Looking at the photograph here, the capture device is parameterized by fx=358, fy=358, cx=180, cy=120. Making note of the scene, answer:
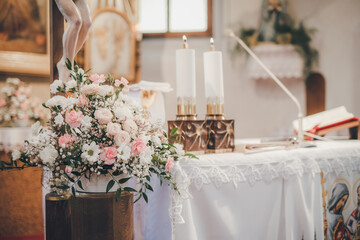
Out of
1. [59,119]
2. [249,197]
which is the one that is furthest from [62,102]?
[249,197]

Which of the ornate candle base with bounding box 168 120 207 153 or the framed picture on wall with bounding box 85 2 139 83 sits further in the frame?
the framed picture on wall with bounding box 85 2 139 83

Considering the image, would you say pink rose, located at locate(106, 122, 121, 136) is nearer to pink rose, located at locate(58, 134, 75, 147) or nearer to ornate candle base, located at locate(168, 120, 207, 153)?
pink rose, located at locate(58, 134, 75, 147)

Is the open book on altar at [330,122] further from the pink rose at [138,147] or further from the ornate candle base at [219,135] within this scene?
the pink rose at [138,147]

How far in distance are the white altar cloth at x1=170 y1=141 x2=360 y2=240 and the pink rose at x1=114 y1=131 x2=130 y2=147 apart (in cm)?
27

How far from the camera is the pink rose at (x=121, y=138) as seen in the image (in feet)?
3.88

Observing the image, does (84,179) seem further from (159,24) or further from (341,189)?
(159,24)

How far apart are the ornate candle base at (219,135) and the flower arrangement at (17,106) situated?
6.23 ft

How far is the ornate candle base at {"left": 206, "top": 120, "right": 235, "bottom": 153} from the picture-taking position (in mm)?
1604

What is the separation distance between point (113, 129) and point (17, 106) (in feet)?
6.96

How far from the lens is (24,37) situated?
10.8ft

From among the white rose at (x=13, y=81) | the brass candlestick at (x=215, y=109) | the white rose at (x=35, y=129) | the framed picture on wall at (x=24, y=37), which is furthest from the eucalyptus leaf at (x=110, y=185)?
the framed picture on wall at (x=24, y=37)

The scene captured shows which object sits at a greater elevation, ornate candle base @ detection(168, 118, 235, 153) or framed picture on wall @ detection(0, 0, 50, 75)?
framed picture on wall @ detection(0, 0, 50, 75)

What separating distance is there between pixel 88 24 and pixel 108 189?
829 millimetres

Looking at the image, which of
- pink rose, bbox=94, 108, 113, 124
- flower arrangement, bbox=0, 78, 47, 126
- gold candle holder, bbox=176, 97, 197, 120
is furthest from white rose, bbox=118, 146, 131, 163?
flower arrangement, bbox=0, 78, 47, 126
